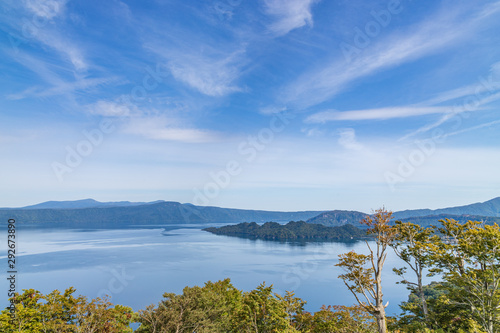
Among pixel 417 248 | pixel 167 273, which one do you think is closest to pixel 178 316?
pixel 417 248

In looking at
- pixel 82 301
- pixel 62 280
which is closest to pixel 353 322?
pixel 82 301

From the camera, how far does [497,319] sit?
17531 millimetres

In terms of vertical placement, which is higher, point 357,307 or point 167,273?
point 357,307

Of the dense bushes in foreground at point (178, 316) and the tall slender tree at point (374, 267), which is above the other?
the tall slender tree at point (374, 267)

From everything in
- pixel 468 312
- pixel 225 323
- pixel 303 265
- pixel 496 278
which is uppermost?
pixel 496 278

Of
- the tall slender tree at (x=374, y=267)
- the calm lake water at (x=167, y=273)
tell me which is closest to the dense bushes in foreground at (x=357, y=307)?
the tall slender tree at (x=374, y=267)

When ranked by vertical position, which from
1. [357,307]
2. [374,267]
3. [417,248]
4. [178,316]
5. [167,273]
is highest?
[374,267]

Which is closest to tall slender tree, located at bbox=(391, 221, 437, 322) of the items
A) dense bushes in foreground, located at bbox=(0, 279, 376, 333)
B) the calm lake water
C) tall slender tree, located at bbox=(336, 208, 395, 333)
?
dense bushes in foreground, located at bbox=(0, 279, 376, 333)

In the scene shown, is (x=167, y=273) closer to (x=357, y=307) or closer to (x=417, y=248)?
(x=417, y=248)

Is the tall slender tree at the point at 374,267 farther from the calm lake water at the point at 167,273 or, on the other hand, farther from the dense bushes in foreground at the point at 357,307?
the calm lake water at the point at 167,273

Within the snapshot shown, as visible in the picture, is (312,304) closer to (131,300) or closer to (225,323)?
(131,300)

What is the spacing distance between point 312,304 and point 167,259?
76.8 meters

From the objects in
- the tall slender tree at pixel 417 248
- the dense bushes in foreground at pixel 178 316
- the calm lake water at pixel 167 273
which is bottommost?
the calm lake water at pixel 167 273

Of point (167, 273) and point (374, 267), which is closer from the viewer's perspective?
point (374, 267)
